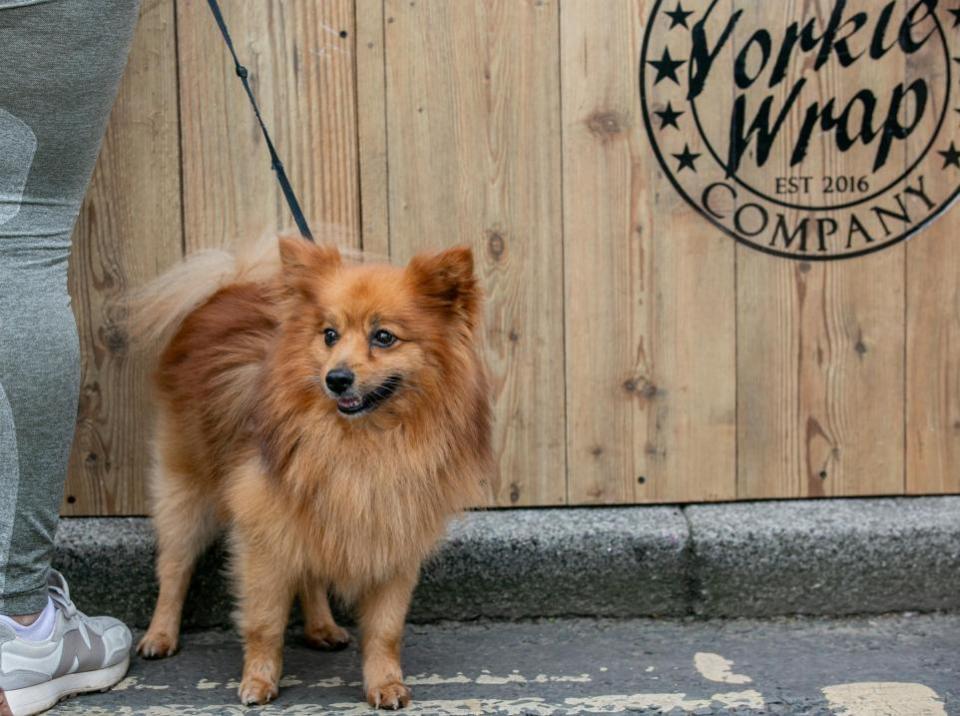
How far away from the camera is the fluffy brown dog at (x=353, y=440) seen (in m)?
2.57

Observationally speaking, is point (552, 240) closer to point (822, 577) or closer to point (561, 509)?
point (561, 509)

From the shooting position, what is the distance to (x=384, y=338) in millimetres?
2568

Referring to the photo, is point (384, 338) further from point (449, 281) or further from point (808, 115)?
point (808, 115)

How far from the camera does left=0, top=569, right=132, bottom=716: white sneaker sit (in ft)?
8.18

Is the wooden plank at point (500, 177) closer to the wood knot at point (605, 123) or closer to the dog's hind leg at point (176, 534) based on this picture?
the wood knot at point (605, 123)

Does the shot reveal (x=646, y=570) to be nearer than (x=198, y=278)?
No

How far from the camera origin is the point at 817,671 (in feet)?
9.18

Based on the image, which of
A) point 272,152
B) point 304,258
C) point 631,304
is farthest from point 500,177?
point 304,258

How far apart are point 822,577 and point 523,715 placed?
0.98 meters

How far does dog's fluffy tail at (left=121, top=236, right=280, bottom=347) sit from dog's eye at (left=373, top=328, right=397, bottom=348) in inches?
21.8

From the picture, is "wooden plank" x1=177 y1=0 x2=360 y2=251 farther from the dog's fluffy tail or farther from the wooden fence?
the dog's fluffy tail

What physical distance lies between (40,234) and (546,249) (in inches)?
51.2

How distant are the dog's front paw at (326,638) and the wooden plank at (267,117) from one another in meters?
1.01

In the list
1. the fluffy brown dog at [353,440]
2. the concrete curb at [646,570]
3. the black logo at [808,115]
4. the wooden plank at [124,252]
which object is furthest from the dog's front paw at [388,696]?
the black logo at [808,115]
